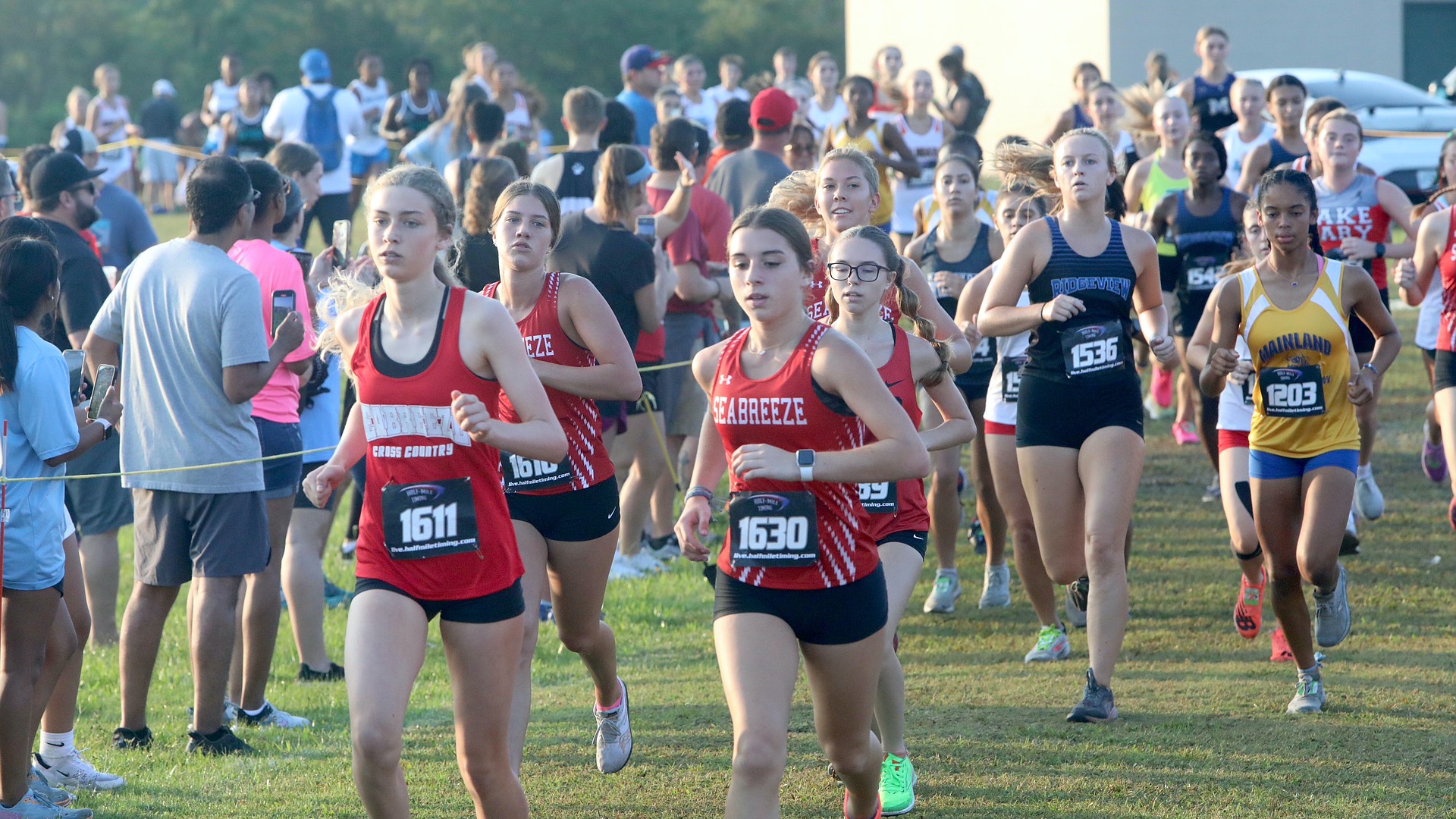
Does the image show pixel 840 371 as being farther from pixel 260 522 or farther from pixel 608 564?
pixel 260 522

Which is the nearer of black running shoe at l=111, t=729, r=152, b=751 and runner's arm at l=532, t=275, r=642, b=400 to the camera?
runner's arm at l=532, t=275, r=642, b=400

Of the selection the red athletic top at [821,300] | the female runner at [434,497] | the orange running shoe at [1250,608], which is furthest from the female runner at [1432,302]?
the female runner at [434,497]

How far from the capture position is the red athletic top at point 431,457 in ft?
13.4

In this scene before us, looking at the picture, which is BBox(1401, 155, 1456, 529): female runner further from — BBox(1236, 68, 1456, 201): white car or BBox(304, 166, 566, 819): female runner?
BBox(1236, 68, 1456, 201): white car

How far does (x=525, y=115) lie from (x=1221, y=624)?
39.4 ft

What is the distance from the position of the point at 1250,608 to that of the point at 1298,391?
1.53 meters

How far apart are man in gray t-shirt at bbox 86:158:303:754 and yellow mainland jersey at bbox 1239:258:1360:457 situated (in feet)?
12.1

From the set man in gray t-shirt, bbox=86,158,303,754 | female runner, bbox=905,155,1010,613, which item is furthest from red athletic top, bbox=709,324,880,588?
female runner, bbox=905,155,1010,613

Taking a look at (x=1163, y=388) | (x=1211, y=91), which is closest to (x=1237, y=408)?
(x=1163, y=388)

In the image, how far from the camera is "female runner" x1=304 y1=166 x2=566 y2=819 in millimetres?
4062

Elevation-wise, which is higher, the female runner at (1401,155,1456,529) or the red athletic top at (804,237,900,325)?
the red athletic top at (804,237,900,325)

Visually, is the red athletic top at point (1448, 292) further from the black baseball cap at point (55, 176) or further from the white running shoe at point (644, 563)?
the black baseball cap at point (55, 176)

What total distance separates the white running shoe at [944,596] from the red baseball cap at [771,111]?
325 cm

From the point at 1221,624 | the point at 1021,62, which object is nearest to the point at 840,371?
the point at 1221,624
